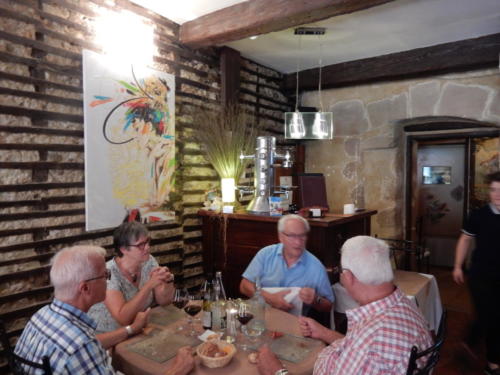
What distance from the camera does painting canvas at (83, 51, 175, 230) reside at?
2.93 m

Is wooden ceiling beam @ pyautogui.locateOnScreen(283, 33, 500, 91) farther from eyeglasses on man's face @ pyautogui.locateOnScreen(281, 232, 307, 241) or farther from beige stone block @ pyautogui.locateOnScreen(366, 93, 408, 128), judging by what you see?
eyeglasses on man's face @ pyautogui.locateOnScreen(281, 232, 307, 241)

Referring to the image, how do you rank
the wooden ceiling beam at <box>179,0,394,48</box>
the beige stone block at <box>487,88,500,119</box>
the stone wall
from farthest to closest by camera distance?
the stone wall < the beige stone block at <box>487,88,500,119</box> < the wooden ceiling beam at <box>179,0,394,48</box>

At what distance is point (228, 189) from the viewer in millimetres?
3795

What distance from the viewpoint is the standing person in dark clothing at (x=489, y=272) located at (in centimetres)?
296

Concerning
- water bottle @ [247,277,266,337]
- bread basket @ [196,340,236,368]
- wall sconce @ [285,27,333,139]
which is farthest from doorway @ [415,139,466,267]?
bread basket @ [196,340,236,368]

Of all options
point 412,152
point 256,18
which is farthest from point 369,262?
point 412,152

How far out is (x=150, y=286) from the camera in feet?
7.06

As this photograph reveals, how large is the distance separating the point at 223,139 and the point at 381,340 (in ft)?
9.35

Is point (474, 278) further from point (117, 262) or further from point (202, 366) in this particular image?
point (117, 262)

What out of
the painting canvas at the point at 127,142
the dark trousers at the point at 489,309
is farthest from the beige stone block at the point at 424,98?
the painting canvas at the point at 127,142

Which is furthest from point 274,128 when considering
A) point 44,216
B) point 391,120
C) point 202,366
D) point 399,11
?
point 202,366

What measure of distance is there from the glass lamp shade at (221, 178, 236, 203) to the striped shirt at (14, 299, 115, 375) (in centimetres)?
243

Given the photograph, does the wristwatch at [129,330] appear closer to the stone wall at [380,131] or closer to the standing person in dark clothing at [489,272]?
the standing person in dark clothing at [489,272]

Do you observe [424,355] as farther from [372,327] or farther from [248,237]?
[248,237]
